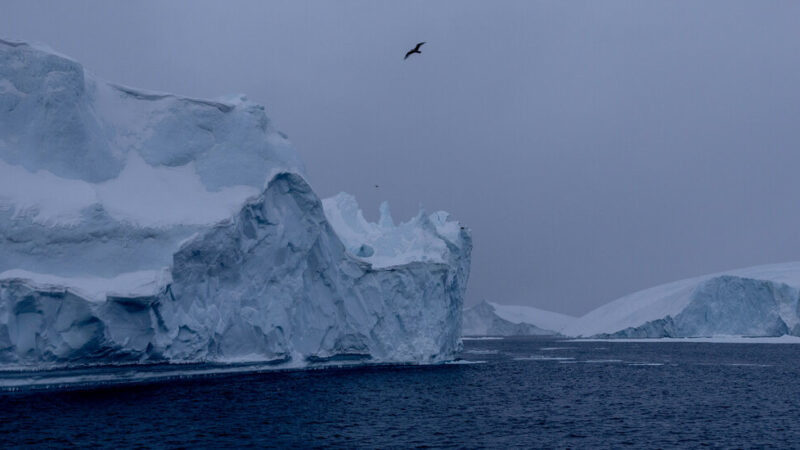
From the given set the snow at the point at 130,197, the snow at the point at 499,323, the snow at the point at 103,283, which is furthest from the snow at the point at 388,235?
the snow at the point at 499,323

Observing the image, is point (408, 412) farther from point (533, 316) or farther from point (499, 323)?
point (533, 316)

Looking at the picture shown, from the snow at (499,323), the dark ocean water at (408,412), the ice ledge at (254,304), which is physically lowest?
→ the dark ocean water at (408,412)

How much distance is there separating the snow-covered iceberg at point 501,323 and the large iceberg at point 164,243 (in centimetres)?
8295

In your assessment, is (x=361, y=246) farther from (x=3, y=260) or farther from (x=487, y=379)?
(x=3, y=260)

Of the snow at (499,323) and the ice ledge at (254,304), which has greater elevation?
the snow at (499,323)

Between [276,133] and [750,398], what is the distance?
21.2 metres

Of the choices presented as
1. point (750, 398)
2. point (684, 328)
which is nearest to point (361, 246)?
point (750, 398)

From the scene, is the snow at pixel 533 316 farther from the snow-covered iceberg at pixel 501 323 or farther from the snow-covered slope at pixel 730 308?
the snow-covered slope at pixel 730 308

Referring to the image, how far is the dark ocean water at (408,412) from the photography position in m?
16.2

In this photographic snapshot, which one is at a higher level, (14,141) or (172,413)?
(14,141)

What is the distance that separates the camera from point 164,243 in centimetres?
2498

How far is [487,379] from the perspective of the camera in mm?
31359

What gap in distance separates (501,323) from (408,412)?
A: 325ft

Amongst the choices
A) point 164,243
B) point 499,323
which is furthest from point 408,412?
point 499,323
